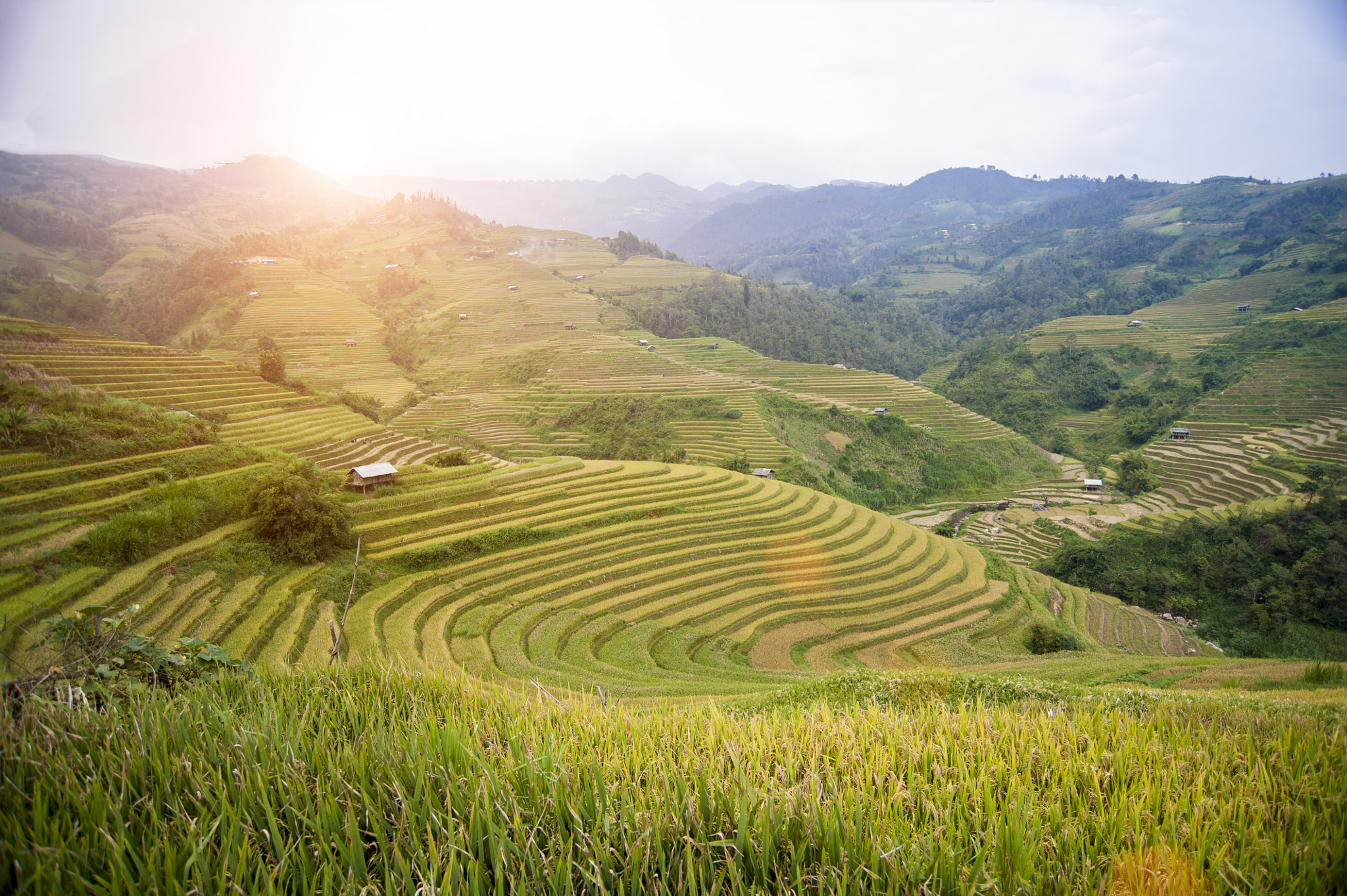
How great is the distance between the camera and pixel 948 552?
938 inches

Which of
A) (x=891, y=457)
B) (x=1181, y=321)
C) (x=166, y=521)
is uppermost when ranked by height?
(x=1181, y=321)

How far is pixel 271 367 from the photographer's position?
2361 centimetres

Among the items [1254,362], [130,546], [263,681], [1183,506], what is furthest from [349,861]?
[1254,362]

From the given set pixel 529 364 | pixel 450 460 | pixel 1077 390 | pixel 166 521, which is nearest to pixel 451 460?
pixel 450 460

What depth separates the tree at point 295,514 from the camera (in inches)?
559

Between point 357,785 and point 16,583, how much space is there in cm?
1241

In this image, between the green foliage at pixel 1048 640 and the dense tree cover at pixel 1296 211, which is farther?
the dense tree cover at pixel 1296 211

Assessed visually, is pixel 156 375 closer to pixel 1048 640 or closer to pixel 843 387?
pixel 1048 640

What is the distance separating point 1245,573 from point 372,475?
3685cm

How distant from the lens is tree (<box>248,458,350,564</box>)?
14188 mm

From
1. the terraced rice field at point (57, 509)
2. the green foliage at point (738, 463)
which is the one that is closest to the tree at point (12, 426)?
the terraced rice field at point (57, 509)

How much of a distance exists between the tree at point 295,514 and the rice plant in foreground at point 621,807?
44.7 ft

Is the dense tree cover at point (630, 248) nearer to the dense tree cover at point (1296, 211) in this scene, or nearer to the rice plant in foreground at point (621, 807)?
the dense tree cover at point (1296, 211)

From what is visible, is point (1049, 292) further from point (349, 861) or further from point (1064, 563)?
point (349, 861)
